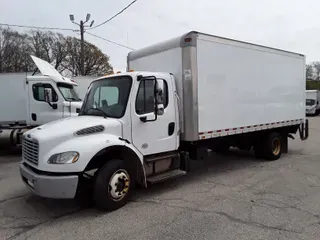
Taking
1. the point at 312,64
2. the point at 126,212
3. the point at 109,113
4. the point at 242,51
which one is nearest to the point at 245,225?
the point at 126,212

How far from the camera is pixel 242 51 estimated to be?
23.2 feet

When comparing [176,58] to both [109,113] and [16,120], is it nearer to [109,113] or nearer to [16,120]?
[109,113]

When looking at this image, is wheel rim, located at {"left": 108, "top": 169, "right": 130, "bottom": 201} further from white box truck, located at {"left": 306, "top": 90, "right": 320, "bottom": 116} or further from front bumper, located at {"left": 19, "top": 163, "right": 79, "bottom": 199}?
white box truck, located at {"left": 306, "top": 90, "right": 320, "bottom": 116}

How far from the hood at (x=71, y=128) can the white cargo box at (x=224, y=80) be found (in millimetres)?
1664

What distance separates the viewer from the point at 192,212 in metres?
4.67

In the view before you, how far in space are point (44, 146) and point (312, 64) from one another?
7649cm

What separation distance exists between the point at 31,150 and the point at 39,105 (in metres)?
6.00

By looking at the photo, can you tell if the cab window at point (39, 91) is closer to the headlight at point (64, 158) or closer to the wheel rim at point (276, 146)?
the headlight at point (64, 158)

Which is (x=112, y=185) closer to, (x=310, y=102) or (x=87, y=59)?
(x=310, y=102)

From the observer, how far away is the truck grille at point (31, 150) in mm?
4535

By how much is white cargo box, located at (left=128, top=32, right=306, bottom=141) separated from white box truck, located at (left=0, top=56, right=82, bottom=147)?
12.7 feet

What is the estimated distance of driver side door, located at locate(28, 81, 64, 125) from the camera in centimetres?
1010

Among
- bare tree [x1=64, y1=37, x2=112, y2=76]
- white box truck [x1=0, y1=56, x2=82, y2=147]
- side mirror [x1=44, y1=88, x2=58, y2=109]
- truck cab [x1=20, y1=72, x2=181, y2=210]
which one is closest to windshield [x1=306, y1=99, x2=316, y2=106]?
bare tree [x1=64, y1=37, x2=112, y2=76]

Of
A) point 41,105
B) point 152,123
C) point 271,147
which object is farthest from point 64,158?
point 41,105
